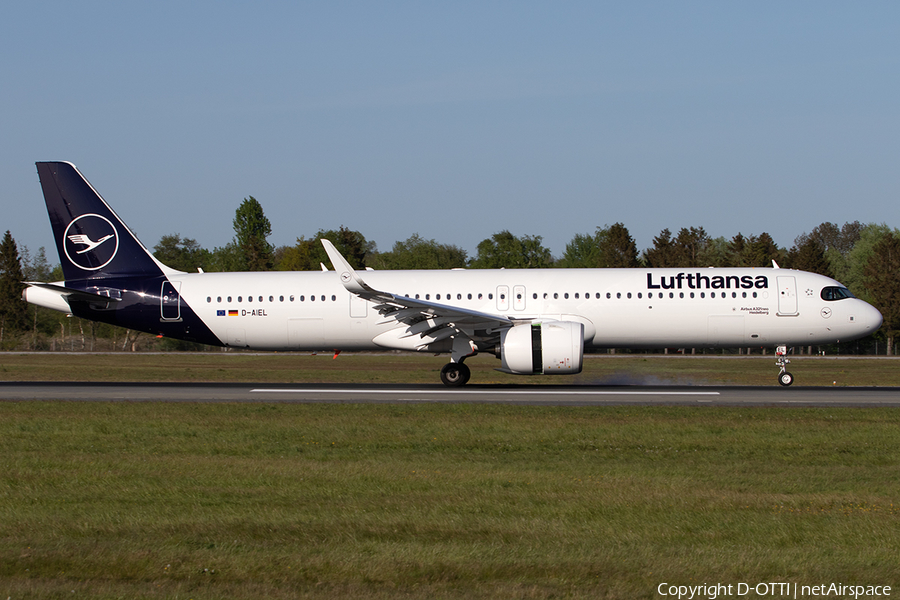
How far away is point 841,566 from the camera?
7238mm

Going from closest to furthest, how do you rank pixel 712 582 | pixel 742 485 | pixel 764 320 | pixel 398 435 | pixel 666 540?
1. pixel 712 582
2. pixel 666 540
3. pixel 742 485
4. pixel 398 435
5. pixel 764 320

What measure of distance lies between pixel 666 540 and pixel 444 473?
3.97 metres

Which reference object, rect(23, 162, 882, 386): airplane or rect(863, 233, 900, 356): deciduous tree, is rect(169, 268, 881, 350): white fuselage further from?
rect(863, 233, 900, 356): deciduous tree

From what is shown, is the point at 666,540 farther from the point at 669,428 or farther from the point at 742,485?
the point at 669,428

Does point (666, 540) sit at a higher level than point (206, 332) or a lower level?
lower

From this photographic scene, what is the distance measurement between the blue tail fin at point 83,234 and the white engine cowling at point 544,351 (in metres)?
11.8

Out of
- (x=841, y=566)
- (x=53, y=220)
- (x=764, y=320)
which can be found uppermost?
(x=53, y=220)

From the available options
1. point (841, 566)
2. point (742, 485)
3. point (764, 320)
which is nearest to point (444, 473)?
point (742, 485)

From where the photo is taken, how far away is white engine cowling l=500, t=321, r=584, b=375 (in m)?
23.0

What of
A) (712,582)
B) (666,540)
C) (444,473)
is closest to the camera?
(712,582)
